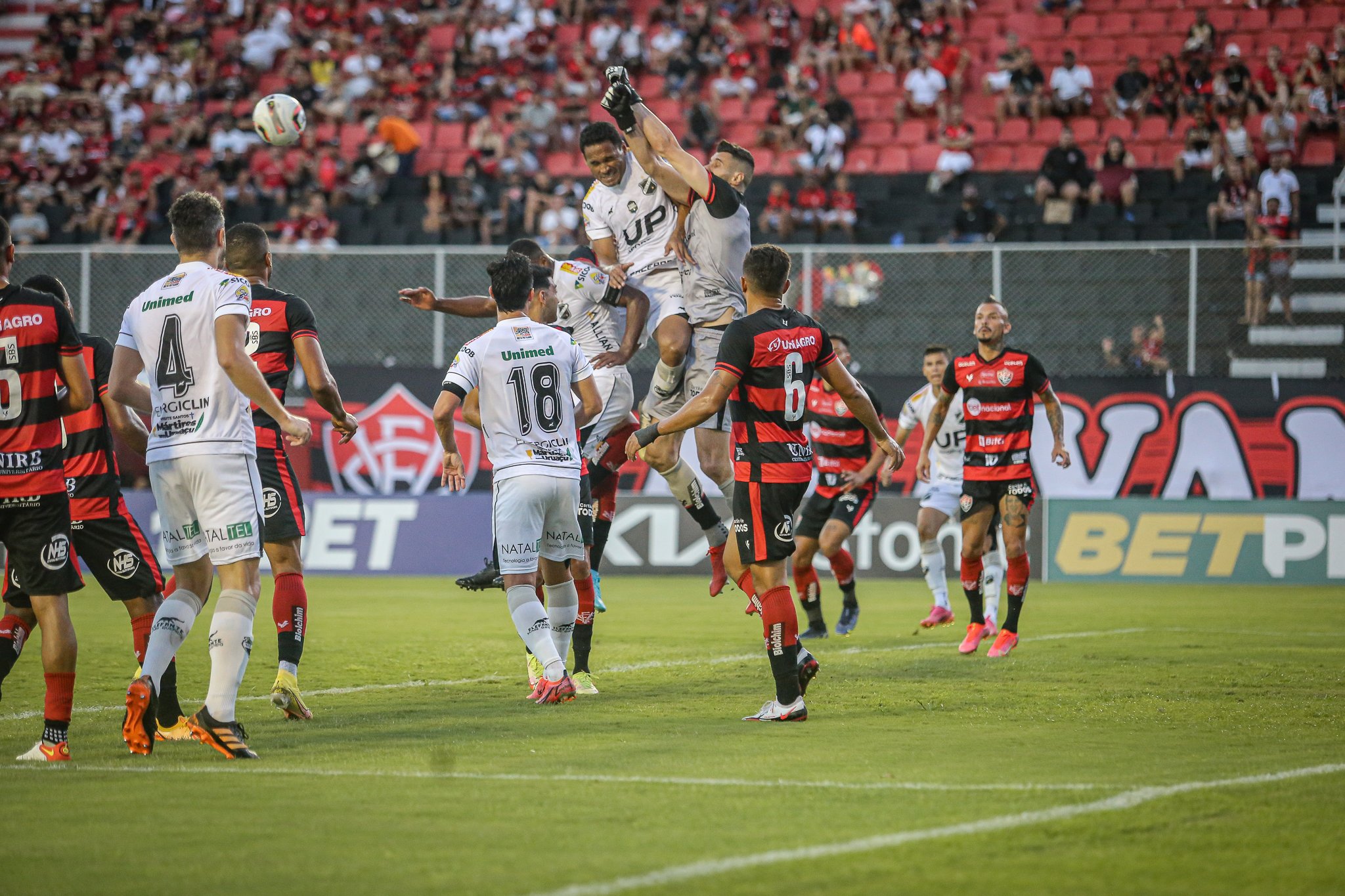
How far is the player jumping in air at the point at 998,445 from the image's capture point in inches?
489

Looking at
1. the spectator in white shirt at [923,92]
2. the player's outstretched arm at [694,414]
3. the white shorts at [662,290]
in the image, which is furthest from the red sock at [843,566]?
the spectator in white shirt at [923,92]

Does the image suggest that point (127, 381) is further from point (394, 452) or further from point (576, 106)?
point (576, 106)

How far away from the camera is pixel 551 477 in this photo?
884 cm

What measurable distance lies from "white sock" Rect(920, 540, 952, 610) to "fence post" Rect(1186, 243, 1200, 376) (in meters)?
7.52

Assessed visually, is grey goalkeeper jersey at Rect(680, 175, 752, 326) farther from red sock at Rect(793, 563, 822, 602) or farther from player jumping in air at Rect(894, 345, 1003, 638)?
player jumping in air at Rect(894, 345, 1003, 638)

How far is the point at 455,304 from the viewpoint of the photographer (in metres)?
10.5

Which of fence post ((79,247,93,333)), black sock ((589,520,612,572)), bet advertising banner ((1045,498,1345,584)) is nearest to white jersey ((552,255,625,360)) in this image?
black sock ((589,520,612,572))

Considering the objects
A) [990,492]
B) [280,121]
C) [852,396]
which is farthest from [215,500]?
[990,492]

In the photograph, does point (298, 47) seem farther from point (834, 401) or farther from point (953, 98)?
point (834, 401)

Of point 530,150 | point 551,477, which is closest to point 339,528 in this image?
point 530,150

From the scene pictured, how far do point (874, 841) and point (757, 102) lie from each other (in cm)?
2367

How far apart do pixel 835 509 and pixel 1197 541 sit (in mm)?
7627

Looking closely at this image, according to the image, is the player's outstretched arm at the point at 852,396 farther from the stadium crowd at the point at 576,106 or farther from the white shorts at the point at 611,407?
the stadium crowd at the point at 576,106

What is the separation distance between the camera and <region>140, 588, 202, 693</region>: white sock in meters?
7.40
